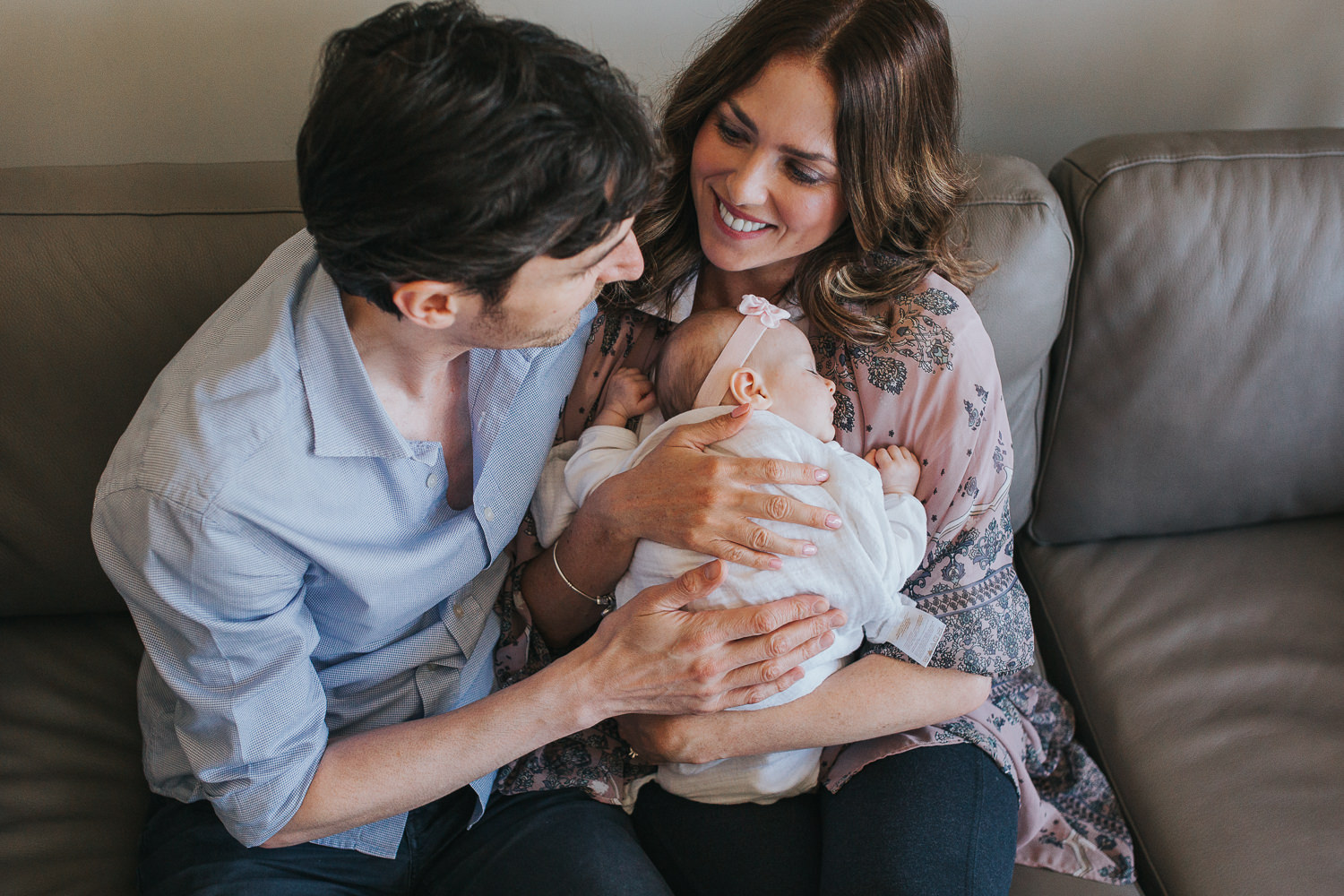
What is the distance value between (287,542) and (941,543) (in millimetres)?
897

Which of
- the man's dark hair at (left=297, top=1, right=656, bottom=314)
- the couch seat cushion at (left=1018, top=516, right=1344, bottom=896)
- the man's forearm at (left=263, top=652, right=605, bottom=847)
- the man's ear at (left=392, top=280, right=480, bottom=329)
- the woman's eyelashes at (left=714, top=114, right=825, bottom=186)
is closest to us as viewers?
the man's dark hair at (left=297, top=1, right=656, bottom=314)

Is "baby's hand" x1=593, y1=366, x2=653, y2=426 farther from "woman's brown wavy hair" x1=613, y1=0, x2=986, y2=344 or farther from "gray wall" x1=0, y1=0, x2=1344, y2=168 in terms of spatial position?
"gray wall" x1=0, y1=0, x2=1344, y2=168

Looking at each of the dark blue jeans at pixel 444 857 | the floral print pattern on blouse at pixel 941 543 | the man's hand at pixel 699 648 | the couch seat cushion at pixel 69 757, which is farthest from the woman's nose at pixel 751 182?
the couch seat cushion at pixel 69 757

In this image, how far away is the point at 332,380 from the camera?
1.10 meters

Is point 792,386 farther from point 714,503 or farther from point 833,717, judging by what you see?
point 833,717

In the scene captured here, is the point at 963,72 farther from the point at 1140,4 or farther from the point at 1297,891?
the point at 1297,891

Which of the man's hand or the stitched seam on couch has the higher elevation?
the stitched seam on couch

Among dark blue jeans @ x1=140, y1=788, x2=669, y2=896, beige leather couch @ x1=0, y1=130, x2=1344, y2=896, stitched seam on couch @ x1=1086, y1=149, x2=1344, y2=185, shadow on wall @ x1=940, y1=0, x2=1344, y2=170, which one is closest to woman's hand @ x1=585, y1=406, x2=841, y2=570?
dark blue jeans @ x1=140, y1=788, x2=669, y2=896

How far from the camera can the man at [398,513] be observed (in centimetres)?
91

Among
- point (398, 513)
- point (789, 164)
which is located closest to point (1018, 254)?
point (789, 164)

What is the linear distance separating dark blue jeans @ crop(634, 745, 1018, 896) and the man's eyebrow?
863 millimetres

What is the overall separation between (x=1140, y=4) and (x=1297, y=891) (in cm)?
159

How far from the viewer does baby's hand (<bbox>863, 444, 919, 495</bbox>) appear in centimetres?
133

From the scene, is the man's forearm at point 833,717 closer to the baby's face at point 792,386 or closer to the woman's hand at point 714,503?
the woman's hand at point 714,503
